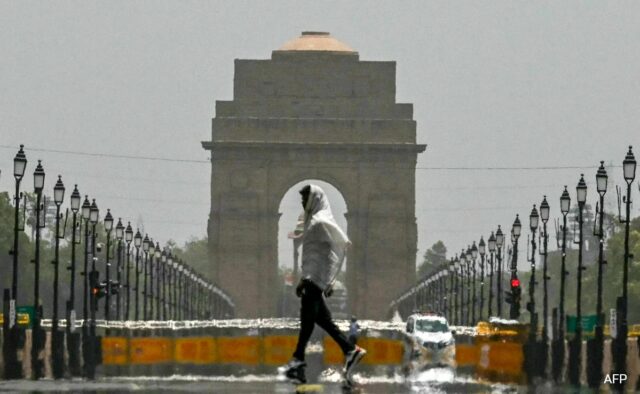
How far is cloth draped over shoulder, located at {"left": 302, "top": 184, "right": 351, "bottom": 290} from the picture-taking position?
84.4ft

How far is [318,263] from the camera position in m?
25.8

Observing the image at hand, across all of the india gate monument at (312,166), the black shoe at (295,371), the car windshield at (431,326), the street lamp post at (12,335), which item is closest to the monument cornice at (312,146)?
the india gate monument at (312,166)

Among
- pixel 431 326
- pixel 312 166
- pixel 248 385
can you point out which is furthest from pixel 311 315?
pixel 312 166

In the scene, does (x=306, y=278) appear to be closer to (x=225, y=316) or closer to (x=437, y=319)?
(x=437, y=319)

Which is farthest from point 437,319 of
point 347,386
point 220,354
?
point 347,386

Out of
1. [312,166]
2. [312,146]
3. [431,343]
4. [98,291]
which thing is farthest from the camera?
[312,166]

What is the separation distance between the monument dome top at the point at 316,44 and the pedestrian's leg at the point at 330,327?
136 m

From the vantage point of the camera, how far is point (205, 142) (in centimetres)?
15600

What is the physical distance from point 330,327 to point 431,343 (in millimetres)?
26414

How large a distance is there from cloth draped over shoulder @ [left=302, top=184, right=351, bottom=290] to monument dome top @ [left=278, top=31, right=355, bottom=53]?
5358 inches

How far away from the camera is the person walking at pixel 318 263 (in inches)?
1013

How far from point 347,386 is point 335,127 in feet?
427

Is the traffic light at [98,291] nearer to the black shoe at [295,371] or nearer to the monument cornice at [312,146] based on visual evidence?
the black shoe at [295,371]

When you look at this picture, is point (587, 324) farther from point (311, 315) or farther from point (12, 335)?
point (311, 315)
